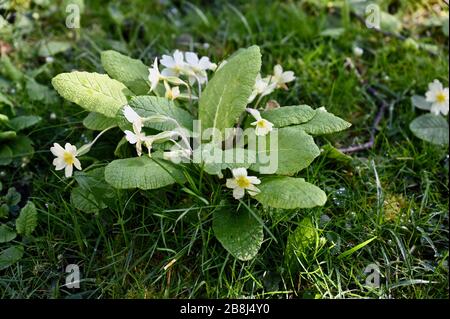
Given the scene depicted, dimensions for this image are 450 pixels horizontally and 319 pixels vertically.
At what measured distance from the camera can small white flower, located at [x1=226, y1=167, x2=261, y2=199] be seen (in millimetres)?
1979

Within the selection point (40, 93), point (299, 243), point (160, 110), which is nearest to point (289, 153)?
point (299, 243)

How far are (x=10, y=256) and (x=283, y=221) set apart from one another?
866 mm

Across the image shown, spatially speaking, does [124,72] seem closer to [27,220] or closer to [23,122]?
[23,122]

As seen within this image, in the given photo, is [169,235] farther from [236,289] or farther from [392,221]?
[392,221]

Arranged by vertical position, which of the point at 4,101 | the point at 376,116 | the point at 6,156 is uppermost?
the point at 4,101

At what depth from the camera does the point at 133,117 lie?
6.65ft

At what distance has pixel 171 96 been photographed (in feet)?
7.53

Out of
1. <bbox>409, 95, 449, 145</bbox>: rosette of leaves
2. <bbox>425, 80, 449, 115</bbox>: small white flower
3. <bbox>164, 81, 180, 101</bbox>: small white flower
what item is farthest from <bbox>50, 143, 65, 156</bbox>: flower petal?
<bbox>425, 80, 449, 115</bbox>: small white flower

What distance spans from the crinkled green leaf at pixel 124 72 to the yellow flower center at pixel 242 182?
567 mm

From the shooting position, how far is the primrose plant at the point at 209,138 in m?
2.00

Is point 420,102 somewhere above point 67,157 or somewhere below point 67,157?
below

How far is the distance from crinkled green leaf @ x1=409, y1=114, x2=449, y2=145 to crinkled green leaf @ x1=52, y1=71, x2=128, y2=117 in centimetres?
114

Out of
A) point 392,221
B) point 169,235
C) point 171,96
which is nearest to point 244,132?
point 171,96
